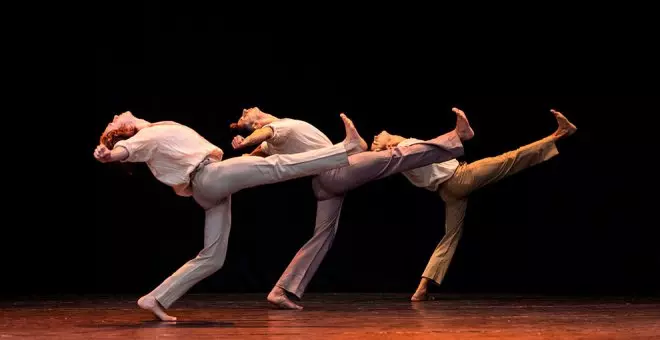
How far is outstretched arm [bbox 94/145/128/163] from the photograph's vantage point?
3926mm

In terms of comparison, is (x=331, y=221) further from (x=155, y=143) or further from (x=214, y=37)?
(x=214, y=37)

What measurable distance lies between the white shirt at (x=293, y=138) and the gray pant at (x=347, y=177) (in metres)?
0.17

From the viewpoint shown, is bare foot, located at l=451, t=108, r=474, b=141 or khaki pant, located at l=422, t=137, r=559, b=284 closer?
bare foot, located at l=451, t=108, r=474, b=141

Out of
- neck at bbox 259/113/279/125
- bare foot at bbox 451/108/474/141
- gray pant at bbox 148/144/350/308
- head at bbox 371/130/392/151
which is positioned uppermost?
neck at bbox 259/113/279/125

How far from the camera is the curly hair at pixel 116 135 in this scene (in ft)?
14.0

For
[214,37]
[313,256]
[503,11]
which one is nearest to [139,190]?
[214,37]

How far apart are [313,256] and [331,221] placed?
198 millimetres

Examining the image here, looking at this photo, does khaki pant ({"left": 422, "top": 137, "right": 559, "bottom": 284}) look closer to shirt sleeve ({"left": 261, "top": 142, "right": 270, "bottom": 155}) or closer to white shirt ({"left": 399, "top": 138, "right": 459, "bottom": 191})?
white shirt ({"left": 399, "top": 138, "right": 459, "bottom": 191})

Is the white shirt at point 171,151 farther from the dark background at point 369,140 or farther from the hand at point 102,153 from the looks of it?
the dark background at point 369,140

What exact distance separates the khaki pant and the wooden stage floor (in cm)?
23

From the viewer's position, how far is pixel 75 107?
688 centimetres

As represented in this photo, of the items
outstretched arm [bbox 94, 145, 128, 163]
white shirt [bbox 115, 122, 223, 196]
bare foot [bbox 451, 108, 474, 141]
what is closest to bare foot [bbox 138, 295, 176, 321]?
white shirt [bbox 115, 122, 223, 196]

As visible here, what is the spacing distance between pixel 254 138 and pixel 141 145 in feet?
2.31

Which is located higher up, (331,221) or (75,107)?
(75,107)
